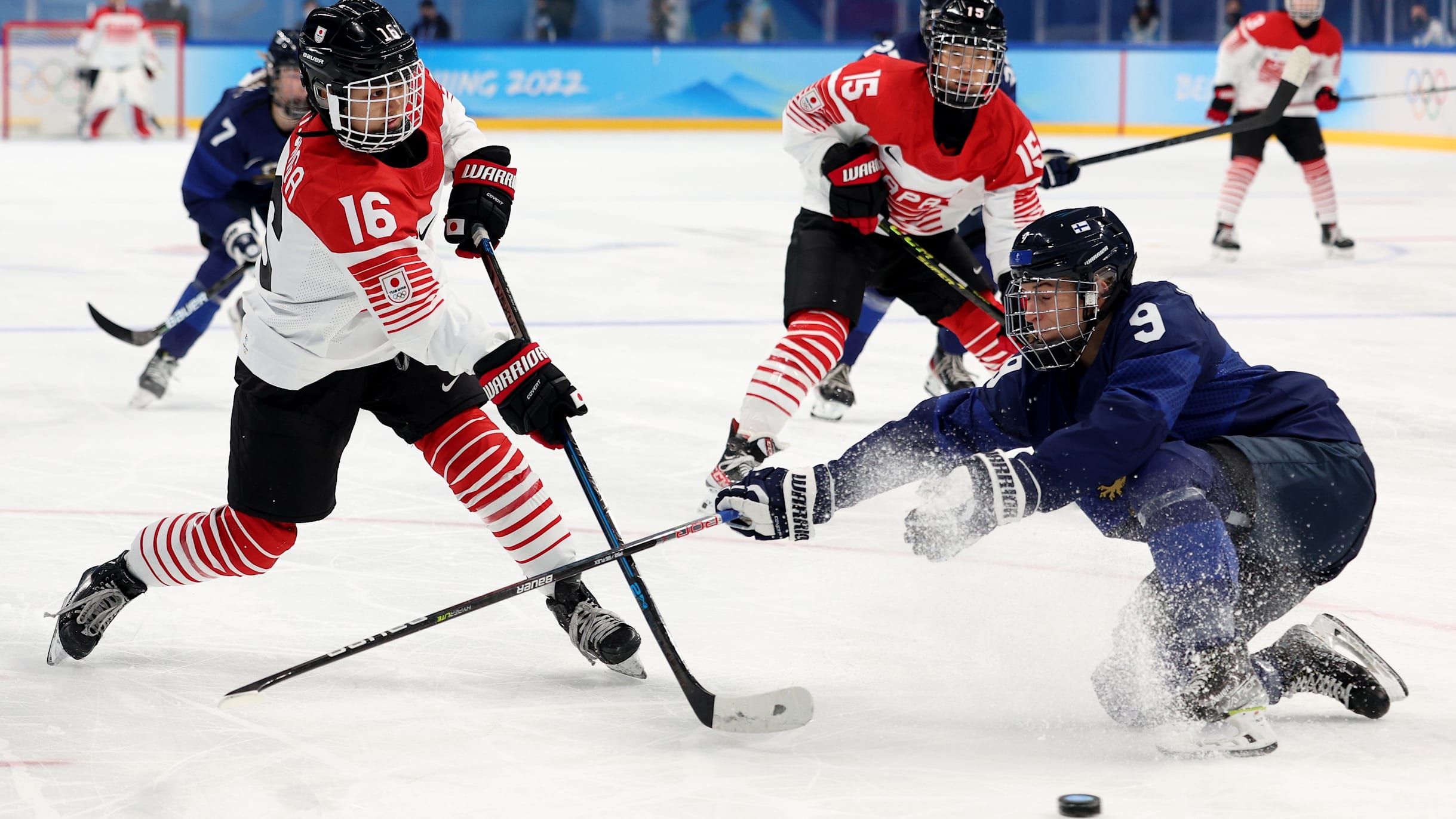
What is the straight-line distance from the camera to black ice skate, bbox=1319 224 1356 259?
7508 mm

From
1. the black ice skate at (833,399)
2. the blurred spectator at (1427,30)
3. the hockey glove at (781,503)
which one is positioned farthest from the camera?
the blurred spectator at (1427,30)

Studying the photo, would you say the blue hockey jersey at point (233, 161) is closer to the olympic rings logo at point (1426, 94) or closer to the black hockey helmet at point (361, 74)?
the black hockey helmet at point (361, 74)

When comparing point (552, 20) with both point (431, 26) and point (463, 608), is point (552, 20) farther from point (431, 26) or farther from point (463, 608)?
point (463, 608)

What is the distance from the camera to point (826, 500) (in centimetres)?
231

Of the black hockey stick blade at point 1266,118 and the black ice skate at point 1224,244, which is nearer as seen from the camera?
the black hockey stick blade at point 1266,118

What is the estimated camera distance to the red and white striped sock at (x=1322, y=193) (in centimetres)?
757

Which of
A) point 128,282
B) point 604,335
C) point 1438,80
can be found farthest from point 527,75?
point 604,335

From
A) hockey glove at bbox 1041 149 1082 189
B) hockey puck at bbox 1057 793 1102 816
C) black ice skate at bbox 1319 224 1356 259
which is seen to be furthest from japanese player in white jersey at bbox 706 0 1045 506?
black ice skate at bbox 1319 224 1356 259

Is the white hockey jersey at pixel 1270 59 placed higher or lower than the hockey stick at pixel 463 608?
higher

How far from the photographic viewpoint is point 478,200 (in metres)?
2.75

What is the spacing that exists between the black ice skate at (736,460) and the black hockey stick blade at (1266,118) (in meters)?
1.76

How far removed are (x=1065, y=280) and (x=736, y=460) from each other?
1401mm

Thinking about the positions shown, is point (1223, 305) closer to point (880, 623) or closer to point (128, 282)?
point (880, 623)

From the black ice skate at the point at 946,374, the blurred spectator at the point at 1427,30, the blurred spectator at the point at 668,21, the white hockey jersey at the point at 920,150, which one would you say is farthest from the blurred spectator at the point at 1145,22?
the white hockey jersey at the point at 920,150
